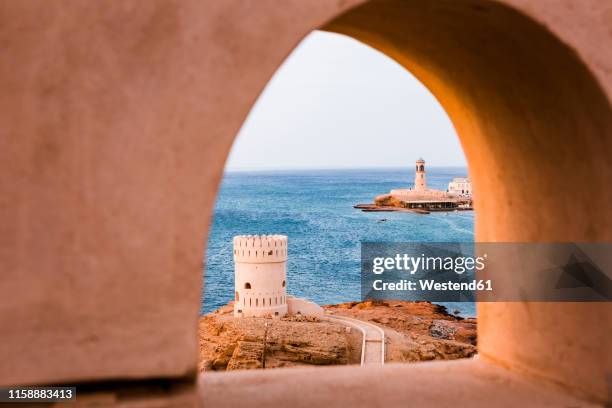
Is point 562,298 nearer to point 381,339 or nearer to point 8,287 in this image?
point 8,287

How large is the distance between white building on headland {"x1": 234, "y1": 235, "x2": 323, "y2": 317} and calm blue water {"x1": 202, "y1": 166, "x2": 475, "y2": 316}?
45.1ft

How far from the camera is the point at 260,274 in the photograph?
4041 cm

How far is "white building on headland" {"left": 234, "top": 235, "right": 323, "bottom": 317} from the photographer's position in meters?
40.2

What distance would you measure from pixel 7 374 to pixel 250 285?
3883 centimetres

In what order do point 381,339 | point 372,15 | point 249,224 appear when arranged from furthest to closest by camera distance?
point 249,224 < point 381,339 < point 372,15

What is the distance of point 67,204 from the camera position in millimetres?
2385

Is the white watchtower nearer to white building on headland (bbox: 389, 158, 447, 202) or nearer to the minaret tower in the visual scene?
the minaret tower

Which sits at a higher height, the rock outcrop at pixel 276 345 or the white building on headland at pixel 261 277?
the white building on headland at pixel 261 277

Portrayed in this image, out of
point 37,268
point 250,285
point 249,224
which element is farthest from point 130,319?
point 249,224

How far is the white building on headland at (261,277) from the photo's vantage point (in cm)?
4019

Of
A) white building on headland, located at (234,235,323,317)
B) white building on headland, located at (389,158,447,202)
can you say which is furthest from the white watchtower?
white building on headland, located at (389,158,447,202)

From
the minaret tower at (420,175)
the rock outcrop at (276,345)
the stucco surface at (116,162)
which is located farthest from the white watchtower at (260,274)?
the minaret tower at (420,175)

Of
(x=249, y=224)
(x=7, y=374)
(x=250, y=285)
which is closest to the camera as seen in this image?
(x=7, y=374)

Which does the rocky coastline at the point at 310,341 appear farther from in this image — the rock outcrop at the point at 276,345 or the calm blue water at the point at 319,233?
the calm blue water at the point at 319,233
